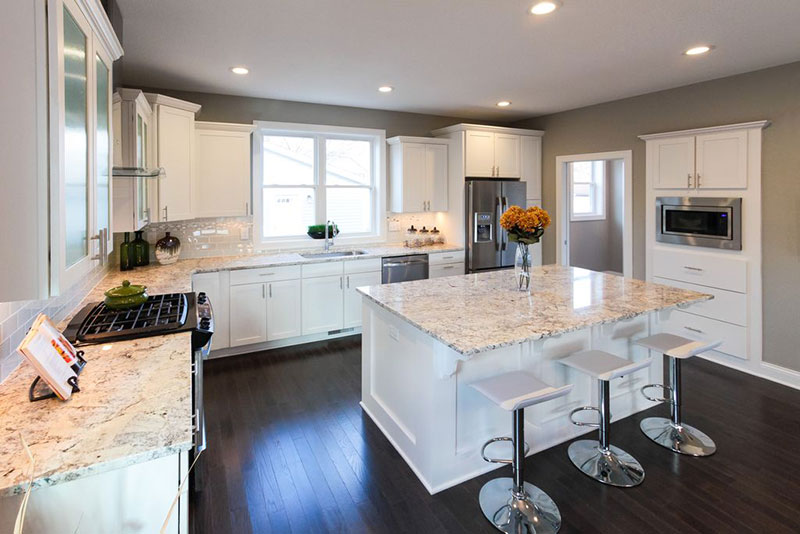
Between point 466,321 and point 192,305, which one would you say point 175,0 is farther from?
point 466,321

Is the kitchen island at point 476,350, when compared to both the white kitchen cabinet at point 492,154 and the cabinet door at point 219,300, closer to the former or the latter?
the cabinet door at point 219,300

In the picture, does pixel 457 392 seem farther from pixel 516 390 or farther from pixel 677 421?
pixel 677 421

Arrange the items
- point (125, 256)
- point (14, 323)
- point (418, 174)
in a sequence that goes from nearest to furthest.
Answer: point (14, 323)
point (125, 256)
point (418, 174)

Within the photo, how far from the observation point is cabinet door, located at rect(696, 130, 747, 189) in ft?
12.2

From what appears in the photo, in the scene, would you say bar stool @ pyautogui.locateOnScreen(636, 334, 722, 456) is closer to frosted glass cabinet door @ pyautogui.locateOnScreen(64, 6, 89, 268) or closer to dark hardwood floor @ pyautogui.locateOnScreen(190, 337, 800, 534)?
dark hardwood floor @ pyautogui.locateOnScreen(190, 337, 800, 534)

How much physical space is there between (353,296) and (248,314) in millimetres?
1089

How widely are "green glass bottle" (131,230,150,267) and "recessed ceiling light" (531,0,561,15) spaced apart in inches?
142

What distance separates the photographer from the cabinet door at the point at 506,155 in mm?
5488

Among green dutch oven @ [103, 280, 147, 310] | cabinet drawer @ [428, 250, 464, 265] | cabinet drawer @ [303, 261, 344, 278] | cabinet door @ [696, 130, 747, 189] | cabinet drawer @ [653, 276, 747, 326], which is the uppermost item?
cabinet door @ [696, 130, 747, 189]

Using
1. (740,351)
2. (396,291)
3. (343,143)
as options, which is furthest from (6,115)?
(740,351)

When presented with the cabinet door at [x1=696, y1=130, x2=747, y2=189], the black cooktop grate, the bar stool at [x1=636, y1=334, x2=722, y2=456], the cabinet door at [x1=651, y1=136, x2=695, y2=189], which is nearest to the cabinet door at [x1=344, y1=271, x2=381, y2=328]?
the black cooktop grate

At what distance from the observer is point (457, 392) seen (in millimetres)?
2324

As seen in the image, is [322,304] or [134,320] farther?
[322,304]

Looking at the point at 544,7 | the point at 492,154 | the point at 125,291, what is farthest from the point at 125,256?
the point at 492,154
